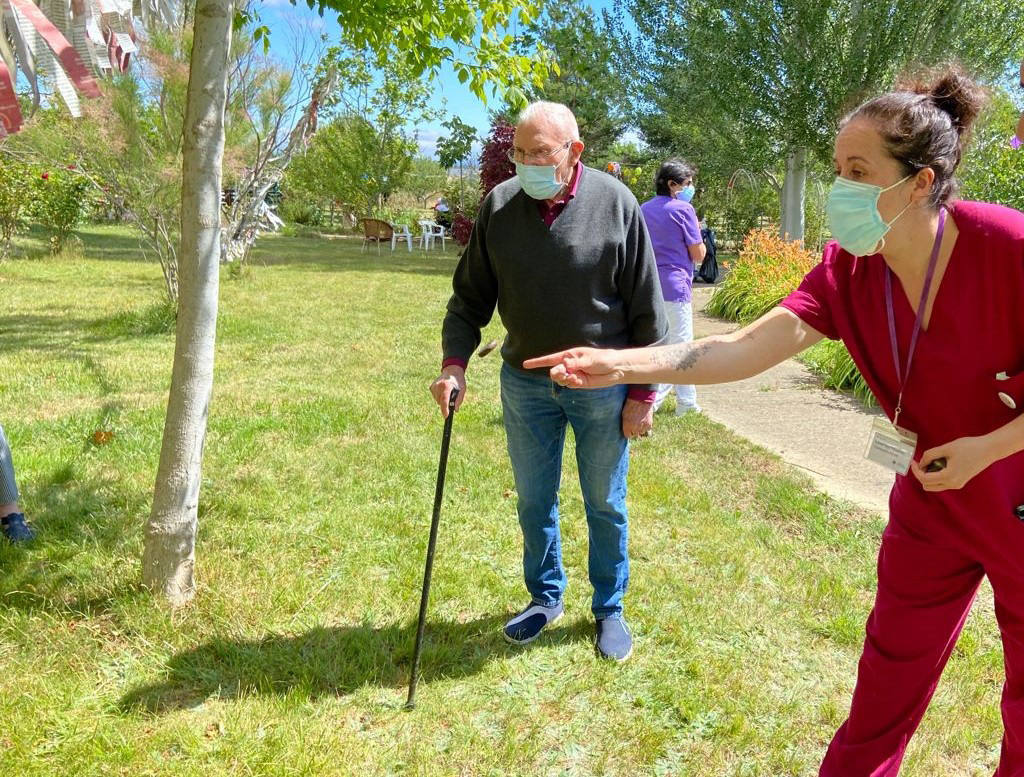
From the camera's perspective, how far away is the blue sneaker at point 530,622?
9.84 feet

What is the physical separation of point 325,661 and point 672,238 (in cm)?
405

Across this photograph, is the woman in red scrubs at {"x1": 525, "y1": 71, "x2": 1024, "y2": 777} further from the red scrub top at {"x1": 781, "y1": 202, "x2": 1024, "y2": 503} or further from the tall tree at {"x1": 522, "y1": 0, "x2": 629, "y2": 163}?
the tall tree at {"x1": 522, "y1": 0, "x2": 629, "y2": 163}

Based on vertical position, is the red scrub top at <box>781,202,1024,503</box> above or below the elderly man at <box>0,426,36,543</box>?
above

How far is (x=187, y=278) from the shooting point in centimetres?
286

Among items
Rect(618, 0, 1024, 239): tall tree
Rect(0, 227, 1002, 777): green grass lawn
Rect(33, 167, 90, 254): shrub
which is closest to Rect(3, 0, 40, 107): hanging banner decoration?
Rect(0, 227, 1002, 777): green grass lawn

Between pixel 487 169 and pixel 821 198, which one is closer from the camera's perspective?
pixel 487 169

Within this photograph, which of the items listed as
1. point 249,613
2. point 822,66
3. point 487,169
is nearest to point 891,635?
point 249,613

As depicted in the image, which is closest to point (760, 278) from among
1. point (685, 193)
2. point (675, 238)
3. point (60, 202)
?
point (685, 193)

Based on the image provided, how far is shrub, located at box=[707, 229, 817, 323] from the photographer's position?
992 centimetres

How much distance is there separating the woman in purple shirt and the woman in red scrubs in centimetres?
362

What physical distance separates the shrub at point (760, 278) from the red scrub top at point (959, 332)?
794cm

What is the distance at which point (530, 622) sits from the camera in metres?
3.03

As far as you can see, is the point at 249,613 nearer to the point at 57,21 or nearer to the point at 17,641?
the point at 17,641

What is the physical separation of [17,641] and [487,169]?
17.5 metres
